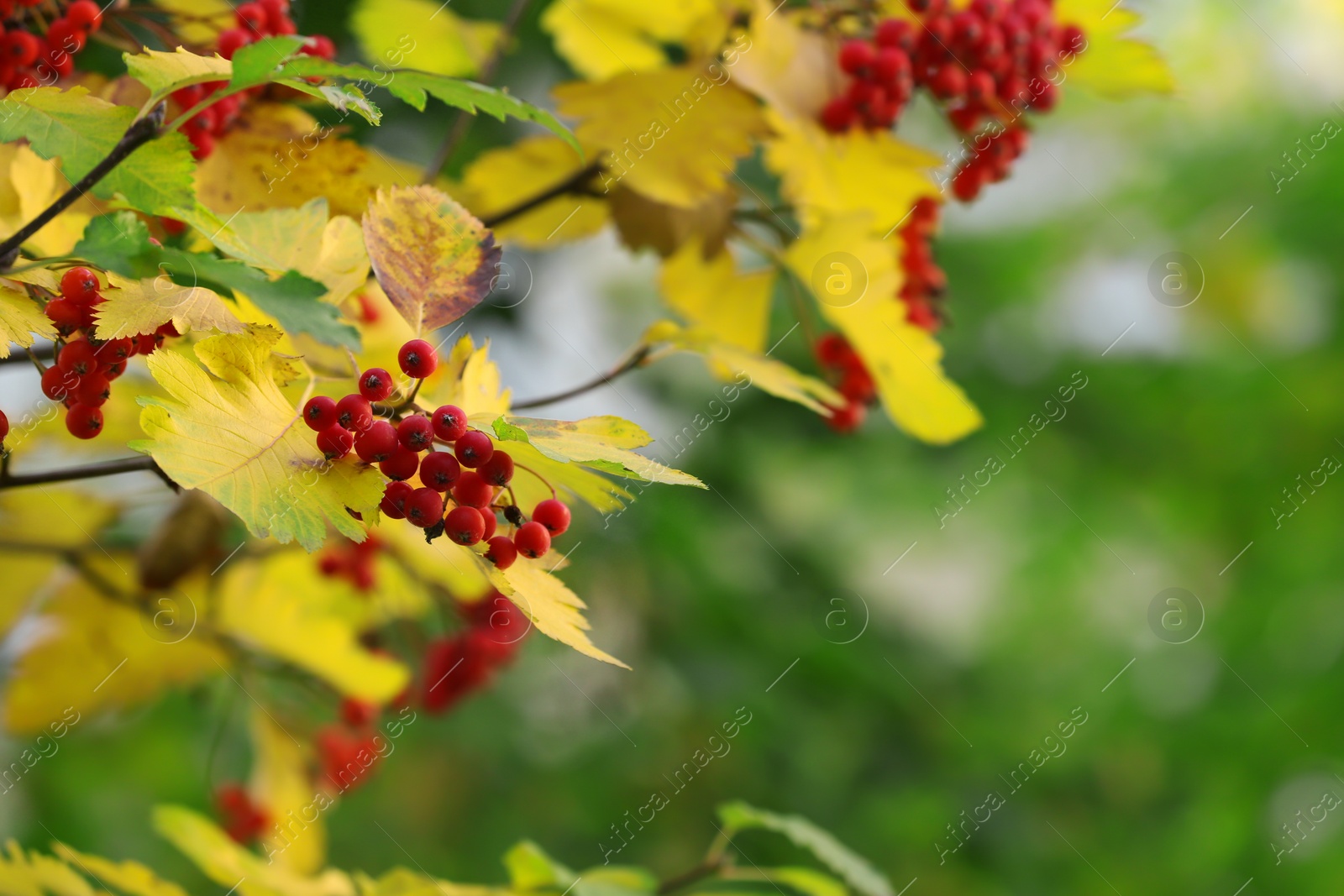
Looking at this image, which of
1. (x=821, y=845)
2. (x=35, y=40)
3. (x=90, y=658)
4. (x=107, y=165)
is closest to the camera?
(x=107, y=165)

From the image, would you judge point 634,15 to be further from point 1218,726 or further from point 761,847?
point 1218,726

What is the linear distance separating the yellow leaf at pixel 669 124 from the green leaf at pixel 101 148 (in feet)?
1.24

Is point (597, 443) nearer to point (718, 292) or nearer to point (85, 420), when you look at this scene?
point (85, 420)

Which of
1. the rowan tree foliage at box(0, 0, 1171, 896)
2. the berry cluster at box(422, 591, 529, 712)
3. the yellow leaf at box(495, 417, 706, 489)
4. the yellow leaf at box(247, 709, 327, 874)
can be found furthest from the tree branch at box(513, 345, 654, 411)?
the yellow leaf at box(247, 709, 327, 874)

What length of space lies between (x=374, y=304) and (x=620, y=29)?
338 mm

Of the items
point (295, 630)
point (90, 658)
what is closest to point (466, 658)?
point (295, 630)

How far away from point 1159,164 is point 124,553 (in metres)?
2.57

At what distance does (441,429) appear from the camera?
1.46ft

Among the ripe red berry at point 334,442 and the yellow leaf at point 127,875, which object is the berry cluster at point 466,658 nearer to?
the yellow leaf at point 127,875

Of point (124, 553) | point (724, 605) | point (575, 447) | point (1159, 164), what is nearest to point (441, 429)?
point (575, 447)

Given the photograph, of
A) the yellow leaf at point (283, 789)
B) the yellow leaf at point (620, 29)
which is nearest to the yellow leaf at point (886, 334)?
the yellow leaf at point (620, 29)

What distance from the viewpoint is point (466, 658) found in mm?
1209

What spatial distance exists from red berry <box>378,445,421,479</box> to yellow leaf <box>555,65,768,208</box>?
1.33ft

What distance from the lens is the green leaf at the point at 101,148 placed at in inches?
18.7
